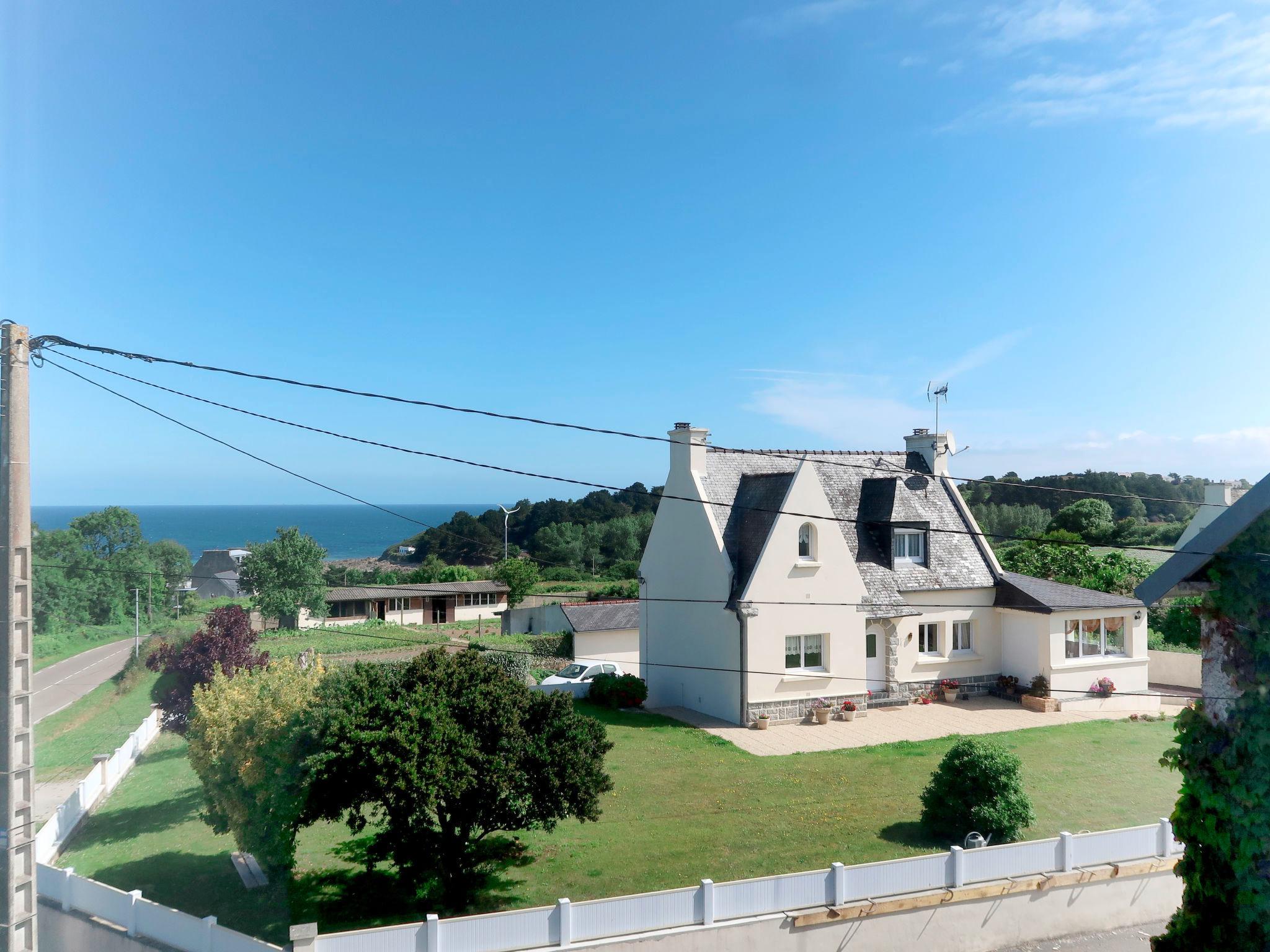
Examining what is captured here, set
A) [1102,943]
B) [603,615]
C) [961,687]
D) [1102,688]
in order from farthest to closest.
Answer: [603,615]
[961,687]
[1102,688]
[1102,943]

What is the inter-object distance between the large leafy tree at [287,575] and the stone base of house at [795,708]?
3116 centimetres

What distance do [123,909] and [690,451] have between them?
17.0 meters

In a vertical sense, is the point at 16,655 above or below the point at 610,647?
above

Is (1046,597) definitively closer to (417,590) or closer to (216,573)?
(417,590)

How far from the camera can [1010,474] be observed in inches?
2901

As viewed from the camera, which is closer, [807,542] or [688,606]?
[807,542]

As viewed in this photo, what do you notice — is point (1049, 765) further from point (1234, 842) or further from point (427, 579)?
point (427, 579)

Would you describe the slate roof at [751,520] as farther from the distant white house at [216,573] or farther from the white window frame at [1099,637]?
the distant white house at [216,573]

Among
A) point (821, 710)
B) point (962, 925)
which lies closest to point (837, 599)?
point (821, 710)

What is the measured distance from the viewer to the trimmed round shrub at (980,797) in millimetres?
13047

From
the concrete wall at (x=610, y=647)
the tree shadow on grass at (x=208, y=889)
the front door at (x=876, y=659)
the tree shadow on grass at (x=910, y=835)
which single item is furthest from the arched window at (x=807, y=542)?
the tree shadow on grass at (x=208, y=889)

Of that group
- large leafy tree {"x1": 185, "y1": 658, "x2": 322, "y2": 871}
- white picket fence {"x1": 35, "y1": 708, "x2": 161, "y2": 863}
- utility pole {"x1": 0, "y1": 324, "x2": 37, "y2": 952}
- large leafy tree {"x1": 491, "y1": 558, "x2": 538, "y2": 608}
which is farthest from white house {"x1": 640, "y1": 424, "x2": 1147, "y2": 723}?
large leafy tree {"x1": 491, "y1": 558, "x2": 538, "y2": 608}

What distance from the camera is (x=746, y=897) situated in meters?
10.4

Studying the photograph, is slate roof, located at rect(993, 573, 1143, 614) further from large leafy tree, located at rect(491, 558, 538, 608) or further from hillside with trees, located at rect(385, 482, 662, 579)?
hillside with trees, located at rect(385, 482, 662, 579)
